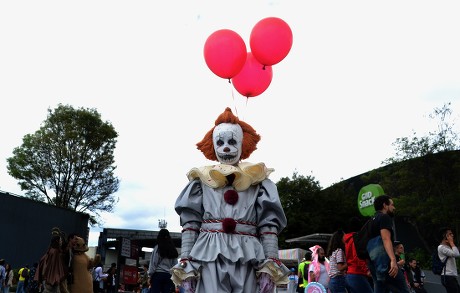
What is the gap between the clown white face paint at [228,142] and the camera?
4395 millimetres

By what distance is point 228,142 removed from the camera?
443 centimetres

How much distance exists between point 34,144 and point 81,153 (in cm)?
287

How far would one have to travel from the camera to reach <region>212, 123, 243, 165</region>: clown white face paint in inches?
173

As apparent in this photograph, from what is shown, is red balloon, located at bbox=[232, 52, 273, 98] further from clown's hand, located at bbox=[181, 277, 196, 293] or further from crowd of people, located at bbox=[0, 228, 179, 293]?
clown's hand, located at bbox=[181, 277, 196, 293]

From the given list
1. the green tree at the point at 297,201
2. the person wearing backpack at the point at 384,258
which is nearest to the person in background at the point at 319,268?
the person wearing backpack at the point at 384,258

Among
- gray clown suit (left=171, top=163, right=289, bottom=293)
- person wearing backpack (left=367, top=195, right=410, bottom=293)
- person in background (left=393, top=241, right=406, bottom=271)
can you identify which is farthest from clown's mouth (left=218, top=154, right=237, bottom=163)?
person in background (left=393, top=241, right=406, bottom=271)

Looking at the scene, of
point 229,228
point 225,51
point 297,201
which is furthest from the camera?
point 297,201

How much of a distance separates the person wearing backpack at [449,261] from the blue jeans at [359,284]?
168 cm

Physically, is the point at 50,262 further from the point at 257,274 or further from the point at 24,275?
the point at 24,275

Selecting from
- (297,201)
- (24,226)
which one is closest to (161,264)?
(24,226)

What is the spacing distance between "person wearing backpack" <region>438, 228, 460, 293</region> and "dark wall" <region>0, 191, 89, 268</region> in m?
18.7

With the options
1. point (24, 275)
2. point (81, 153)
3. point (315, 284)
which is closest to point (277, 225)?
point (315, 284)

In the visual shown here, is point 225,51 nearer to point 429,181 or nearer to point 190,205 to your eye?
point 190,205

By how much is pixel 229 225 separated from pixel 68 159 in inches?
1062
